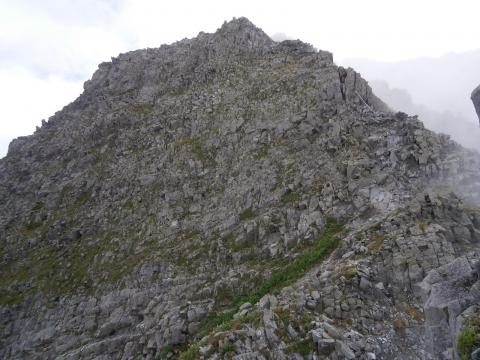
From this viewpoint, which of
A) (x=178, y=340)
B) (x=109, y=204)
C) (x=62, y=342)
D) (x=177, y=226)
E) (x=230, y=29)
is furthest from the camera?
(x=230, y=29)

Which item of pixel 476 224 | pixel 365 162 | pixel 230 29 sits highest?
pixel 230 29

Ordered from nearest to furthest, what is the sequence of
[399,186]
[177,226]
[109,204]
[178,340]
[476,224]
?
[476,224] < [178,340] < [399,186] < [177,226] < [109,204]

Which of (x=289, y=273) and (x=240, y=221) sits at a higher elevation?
(x=240, y=221)

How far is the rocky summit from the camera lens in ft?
69.8

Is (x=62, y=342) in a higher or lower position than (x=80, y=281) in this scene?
lower

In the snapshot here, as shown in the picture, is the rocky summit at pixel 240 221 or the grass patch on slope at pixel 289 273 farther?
the grass patch on slope at pixel 289 273

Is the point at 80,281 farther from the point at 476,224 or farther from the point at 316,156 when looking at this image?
the point at 476,224

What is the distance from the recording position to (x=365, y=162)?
1378 inches

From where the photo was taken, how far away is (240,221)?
37844mm

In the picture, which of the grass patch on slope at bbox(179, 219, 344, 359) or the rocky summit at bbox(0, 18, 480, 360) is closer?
the rocky summit at bbox(0, 18, 480, 360)

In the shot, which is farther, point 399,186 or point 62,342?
point 62,342

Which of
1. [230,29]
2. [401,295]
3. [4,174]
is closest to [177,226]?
[401,295]

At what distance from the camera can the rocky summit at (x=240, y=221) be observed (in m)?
21.3

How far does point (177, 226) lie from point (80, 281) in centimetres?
1157
